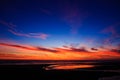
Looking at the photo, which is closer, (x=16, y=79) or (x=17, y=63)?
(x=16, y=79)

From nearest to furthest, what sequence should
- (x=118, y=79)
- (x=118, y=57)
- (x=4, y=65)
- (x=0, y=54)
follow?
(x=118, y=79) → (x=0, y=54) → (x=118, y=57) → (x=4, y=65)

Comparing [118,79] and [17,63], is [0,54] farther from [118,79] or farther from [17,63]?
[17,63]

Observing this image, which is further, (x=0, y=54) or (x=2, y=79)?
(x=0, y=54)

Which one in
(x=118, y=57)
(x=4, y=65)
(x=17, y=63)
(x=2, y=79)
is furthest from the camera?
(x=17, y=63)

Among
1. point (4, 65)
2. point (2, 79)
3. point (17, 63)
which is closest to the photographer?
point (2, 79)

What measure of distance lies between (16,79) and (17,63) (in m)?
6.06

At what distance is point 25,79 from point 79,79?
182 centimetres

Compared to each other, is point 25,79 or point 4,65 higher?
point 4,65

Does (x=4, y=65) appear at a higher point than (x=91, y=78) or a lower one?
higher

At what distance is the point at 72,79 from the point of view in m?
7.57

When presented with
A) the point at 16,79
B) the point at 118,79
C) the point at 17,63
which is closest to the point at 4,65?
the point at 17,63

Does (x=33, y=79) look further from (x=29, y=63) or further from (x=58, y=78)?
(x=29, y=63)

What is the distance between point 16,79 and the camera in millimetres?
7422

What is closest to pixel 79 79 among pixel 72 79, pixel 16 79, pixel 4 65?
Answer: pixel 72 79
